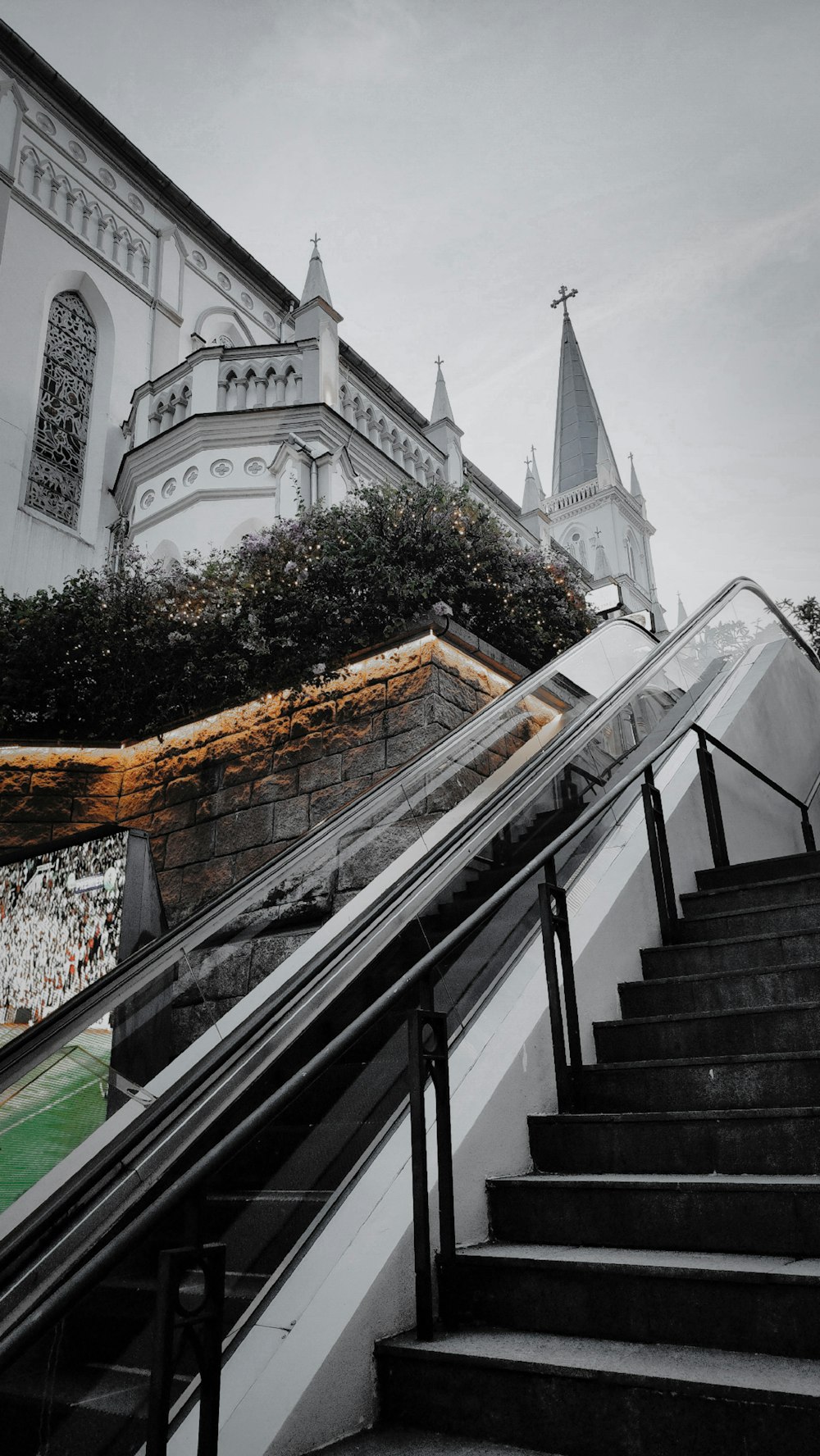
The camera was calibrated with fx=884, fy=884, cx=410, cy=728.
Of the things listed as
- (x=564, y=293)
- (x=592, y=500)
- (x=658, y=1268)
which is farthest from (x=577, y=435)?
(x=658, y=1268)

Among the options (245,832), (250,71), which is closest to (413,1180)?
(245,832)

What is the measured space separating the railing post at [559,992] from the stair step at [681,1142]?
0.45 ft

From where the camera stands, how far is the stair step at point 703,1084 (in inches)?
93.4

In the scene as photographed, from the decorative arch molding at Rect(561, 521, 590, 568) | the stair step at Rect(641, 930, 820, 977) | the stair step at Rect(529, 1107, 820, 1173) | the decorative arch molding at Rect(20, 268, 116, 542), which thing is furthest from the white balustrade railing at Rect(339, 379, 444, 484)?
the decorative arch molding at Rect(561, 521, 590, 568)

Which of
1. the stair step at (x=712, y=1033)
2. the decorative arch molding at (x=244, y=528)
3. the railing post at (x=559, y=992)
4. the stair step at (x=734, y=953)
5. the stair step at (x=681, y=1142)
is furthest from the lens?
the decorative arch molding at (x=244, y=528)

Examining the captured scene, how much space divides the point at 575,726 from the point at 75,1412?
10.3ft

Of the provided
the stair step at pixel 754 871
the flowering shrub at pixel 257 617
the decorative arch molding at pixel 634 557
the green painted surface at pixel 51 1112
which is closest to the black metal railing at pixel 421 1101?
the stair step at pixel 754 871

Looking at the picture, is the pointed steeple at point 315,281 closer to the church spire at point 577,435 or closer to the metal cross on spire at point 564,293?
the church spire at point 577,435

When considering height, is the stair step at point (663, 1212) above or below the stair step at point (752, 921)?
below

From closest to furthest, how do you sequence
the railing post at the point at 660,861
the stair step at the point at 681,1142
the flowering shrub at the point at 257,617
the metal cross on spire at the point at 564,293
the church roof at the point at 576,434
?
the stair step at the point at 681,1142, the railing post at the point at 660,861, the flowering shrub at the point at 257,617, the church roof at the point at 576,434, the metal cross on spire at the point at 564,293

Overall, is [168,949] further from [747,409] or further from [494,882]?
[747,409]

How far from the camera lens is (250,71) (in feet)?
76.2

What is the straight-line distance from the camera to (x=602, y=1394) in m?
1.65

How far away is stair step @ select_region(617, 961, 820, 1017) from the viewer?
9.16 ft
